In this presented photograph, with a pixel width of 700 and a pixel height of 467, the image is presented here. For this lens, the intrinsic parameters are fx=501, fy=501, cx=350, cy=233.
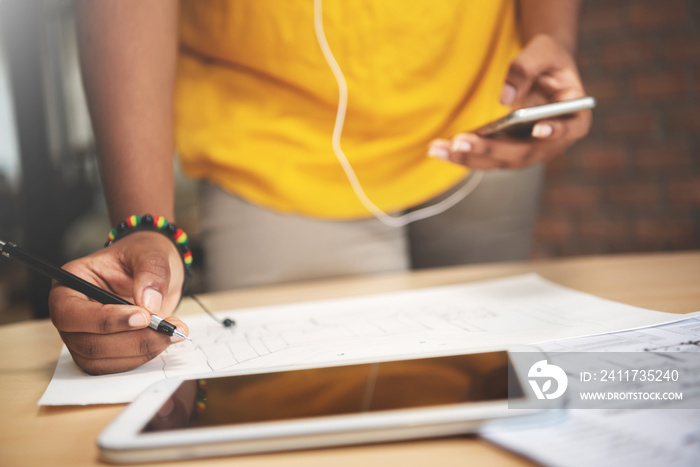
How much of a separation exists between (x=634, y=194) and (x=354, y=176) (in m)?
1.98

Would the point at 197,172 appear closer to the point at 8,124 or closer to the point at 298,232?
the point at 298,232

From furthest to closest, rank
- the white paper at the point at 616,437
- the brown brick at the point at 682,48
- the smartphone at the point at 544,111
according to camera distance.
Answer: the brown brick at the point at 682,48 < the smartphone at the point at 544,111 < the white paper at the point at 616,437

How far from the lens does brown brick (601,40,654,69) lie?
221 cm

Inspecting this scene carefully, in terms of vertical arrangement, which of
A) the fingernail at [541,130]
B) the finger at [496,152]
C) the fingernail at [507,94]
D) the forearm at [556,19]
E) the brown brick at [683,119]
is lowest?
the finger at [496,152]

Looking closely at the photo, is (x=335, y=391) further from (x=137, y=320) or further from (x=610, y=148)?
(x=610, y=148)

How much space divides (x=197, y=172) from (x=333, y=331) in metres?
0.44

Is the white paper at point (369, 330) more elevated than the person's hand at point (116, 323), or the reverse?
the person's hand at point (116, 323)

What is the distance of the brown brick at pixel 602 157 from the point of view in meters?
2.30

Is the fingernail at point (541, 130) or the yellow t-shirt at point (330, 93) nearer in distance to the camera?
the fingernail at point (541, 130)

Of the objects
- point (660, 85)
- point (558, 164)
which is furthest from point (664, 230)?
point (660, 85)

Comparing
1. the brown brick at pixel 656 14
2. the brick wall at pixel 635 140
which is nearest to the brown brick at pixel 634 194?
the brick wall at pixel 635 140

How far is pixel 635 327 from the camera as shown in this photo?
0.37 metres

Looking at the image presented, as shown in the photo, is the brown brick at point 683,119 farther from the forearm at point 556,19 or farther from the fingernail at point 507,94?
the fingernail at point 507,94

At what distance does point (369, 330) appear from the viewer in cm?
44
